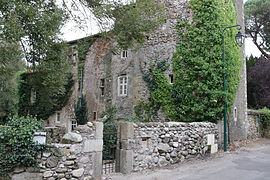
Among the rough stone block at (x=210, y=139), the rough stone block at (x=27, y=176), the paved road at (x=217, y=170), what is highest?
the rough stone block at (x=210, y=139)

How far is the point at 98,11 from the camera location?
912cm

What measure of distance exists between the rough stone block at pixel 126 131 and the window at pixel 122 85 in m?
8.08

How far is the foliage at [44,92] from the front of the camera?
445 inches

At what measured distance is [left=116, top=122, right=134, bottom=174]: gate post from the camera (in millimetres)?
7645

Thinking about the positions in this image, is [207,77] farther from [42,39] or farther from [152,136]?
[42,39]

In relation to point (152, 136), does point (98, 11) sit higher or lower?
higher

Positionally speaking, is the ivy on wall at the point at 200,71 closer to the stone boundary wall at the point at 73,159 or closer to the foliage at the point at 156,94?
the foliage at the point at 156,94

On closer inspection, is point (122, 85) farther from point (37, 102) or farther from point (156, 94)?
point (37, 102)

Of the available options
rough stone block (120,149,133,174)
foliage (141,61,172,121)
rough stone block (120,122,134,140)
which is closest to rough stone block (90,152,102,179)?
rough stone block (120,149,133,174)

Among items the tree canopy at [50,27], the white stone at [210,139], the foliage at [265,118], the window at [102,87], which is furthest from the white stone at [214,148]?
the window at [102,87]

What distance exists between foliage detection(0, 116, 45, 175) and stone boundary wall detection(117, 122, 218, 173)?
2.71 metres

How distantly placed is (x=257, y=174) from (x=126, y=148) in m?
3.92

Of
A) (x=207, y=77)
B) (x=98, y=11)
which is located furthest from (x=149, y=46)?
(x=98, y=11)

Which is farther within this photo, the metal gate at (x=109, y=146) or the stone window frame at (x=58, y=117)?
the stone window frame at (x=58, y=117)
